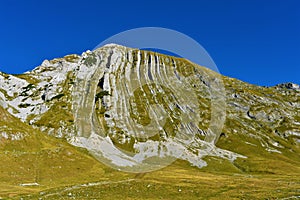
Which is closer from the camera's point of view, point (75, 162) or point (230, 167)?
point (75, 162)

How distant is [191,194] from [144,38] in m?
33.7

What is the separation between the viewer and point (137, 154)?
579 ft

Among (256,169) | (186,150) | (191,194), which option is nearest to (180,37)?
(191,194)

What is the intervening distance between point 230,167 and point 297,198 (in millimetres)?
120456

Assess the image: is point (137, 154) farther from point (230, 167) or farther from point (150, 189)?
point (150, 189)

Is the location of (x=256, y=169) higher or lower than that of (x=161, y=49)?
lower

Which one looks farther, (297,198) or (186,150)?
(186,150)

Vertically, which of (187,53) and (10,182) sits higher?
(187,53)

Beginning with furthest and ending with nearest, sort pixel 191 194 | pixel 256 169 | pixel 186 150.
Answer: pixel 186 150, pixel 256 169, pixel 191 194

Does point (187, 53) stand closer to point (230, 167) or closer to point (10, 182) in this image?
point (10, 182)

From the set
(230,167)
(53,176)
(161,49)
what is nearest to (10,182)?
(53,176)

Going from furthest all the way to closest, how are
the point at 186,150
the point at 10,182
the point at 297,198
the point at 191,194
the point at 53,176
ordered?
the point at 186,150 < the point at 53,176 < the point at 10,182 < the point at 191,194 < the point at 297,198

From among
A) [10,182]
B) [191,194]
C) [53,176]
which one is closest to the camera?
[191,194]

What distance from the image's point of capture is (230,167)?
164 metres
